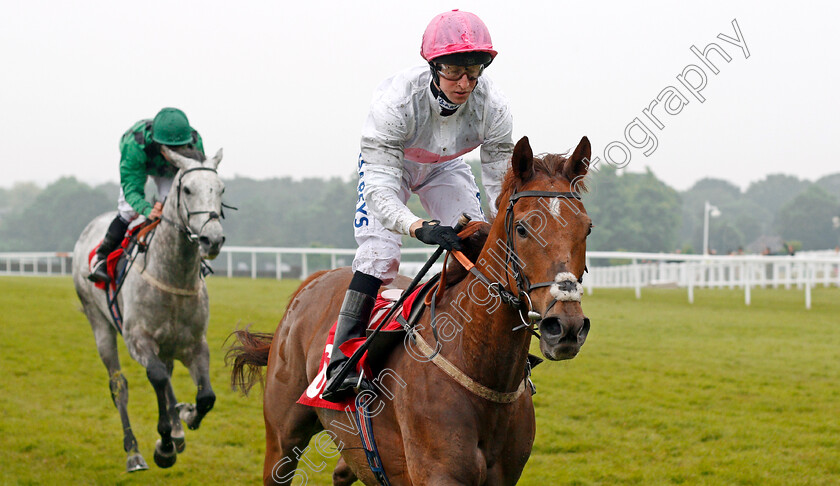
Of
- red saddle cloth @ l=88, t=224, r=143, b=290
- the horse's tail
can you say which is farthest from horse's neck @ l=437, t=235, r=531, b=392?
red saddle cloth @ l=88, t=224, r=143, b=290

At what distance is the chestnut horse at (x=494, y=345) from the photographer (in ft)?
8.17

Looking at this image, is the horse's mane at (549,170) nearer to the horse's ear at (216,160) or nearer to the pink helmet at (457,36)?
the pink helmet at (457,36)

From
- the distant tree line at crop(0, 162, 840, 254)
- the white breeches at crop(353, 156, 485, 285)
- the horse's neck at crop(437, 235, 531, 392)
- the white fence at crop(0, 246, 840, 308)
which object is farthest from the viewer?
the distant tree line at crop(0, 162, 840, 254)

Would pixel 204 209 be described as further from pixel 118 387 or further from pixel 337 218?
pixel 337 218

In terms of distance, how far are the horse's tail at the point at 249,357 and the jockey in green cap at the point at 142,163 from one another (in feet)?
6.20

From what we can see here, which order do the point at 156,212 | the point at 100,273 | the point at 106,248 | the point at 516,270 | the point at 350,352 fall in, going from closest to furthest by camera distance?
the point at 516,270
the point at 350,352
the point at 156,212
the point at 100,273
the point at 106,248

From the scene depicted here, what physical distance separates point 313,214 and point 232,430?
51870 mm

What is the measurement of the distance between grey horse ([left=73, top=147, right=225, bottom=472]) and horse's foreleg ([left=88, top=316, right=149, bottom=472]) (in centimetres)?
1

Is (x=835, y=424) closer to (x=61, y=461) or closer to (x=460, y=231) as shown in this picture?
(x=460, y=231)

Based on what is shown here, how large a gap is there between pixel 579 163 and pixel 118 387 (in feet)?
16.8

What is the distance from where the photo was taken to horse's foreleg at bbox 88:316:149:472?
6.11m

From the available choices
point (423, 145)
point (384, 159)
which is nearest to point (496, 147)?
point (423, 145)

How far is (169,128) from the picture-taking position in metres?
6.32

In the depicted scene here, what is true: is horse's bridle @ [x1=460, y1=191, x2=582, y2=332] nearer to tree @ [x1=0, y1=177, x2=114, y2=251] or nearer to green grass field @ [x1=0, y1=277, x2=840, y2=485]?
green grass field @ [x1=0, y1=277, x2=840, y2=485]
